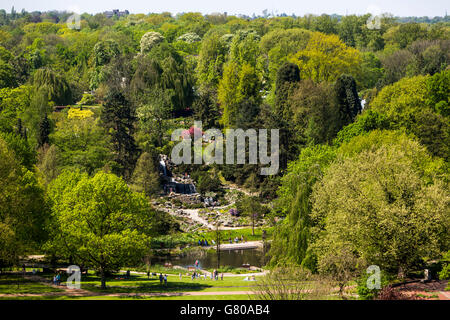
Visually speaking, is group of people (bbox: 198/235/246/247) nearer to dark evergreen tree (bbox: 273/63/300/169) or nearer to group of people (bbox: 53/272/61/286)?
dark evergreen tree (bbox: 273/63/300/169)

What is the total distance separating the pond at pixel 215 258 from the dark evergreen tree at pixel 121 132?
639 inches

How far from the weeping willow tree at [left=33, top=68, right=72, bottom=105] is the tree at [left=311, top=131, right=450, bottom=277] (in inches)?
2494

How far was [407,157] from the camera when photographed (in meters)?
44.4

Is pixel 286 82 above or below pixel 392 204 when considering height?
above

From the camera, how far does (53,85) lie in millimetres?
93188

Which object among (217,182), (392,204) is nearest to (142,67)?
(217,182)

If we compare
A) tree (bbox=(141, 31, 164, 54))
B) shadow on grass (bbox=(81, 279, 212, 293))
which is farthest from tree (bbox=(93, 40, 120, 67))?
shadow on grass (bbox=(81, 279, 212, 293))

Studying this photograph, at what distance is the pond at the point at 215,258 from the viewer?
2052 inches

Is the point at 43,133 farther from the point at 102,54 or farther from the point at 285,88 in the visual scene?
the point at 102,54

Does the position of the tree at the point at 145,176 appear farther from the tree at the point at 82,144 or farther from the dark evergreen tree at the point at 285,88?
the dark evergreen tree at the point at 285,88

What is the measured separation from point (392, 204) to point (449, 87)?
104 ft

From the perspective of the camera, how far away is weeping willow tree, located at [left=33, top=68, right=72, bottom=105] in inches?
3629

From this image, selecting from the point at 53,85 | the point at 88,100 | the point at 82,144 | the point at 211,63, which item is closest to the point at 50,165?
the point at 82,144

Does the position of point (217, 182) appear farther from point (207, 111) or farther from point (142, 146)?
point (207, 111)
